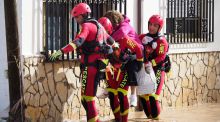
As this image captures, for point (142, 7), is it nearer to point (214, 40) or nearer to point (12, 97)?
point (214, 40)

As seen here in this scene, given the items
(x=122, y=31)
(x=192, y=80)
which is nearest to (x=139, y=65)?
(x=122, y=31)

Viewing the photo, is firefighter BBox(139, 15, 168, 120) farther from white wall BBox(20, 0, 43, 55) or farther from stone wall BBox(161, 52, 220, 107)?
white wall BBox(20, 0, 43, 55)

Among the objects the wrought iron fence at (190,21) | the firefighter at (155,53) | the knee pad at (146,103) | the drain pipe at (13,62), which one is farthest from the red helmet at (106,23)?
the wrought iron fence at (190,21)

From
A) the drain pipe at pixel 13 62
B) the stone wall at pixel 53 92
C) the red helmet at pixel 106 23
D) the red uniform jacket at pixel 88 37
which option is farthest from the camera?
the stone wall at pixel 53 92

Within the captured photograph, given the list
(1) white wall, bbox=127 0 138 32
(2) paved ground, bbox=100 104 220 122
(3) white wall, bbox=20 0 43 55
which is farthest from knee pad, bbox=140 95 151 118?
(3) white wall, bbox=20 0 43 55

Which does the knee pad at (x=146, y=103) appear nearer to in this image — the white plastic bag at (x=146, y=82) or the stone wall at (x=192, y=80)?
the white plastic bag at (x=146, y=82)

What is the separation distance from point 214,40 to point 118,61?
4309mm

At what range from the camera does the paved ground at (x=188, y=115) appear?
33.4 ft

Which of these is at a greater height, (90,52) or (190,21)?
(190,21)

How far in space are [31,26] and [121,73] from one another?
1.75 metres

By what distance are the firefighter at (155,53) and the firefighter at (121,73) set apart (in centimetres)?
48

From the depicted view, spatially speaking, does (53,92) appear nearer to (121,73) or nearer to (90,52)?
(121,73)

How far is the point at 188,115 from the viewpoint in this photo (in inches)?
424

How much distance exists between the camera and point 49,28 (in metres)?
9.30
